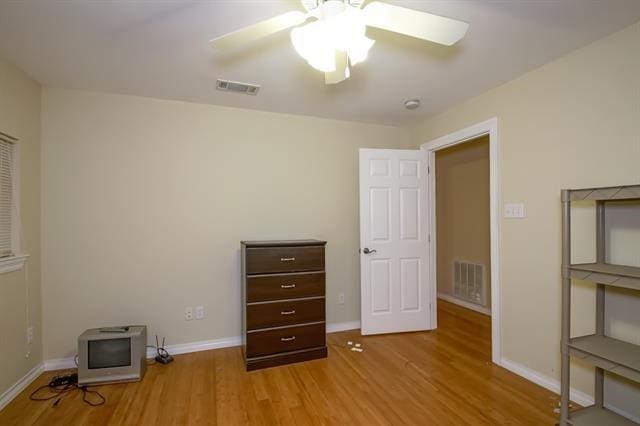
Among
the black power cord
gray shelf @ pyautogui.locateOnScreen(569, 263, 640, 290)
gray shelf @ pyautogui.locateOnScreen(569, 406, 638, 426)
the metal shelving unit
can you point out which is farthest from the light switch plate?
the black power cord

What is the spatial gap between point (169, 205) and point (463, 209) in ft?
12.7

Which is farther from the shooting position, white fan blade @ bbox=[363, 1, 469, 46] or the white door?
the white door

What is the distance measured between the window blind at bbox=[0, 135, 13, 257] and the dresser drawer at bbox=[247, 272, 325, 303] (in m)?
1.78

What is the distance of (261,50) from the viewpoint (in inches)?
84.4

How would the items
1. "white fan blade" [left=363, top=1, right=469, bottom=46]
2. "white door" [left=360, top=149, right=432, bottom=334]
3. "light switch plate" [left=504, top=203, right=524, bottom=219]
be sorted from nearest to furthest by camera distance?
1. "white fan blade" [left=363, top=1, right=469, bottom=46]
2. "light switch plate" [left=504, top=203, right=524, bottom=219]
3. "white door" [left=360, top=149, right=432, bottom=334]

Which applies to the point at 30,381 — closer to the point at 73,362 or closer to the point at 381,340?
the point at 73,362

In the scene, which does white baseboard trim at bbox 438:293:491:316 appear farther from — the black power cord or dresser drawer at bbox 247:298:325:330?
the black power cord

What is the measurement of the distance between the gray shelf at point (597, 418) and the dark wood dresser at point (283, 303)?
1.81 m

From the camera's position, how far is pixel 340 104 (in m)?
3.16

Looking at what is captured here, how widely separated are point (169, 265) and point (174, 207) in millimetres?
556

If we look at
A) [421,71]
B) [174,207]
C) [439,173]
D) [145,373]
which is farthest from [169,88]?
[439,173]

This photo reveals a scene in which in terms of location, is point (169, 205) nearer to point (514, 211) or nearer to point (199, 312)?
point (199, 312)

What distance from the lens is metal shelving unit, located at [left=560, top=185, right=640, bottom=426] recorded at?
5.28 feet

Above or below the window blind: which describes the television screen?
below
